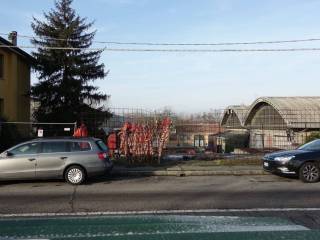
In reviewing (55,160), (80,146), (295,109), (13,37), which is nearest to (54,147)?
(55,160)

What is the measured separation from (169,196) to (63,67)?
2562 centimetres

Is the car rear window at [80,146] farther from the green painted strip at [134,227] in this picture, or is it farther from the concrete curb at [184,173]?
the green painted strip at [134,227]

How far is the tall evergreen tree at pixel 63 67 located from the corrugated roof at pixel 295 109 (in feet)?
48.3

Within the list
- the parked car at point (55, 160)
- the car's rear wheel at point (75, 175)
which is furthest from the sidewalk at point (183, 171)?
the car's rear wheel at point (75, 175)

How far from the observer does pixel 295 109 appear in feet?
169

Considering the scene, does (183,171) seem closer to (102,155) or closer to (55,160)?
(102,155)

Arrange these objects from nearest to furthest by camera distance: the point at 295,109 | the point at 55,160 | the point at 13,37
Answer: the point at 55,160 → the point at 13,37 → the point at 295,109

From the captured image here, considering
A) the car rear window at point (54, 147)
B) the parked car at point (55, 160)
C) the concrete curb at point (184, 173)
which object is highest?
the car rear window at point (54, 147)

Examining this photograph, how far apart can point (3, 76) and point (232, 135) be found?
25370 millimetres

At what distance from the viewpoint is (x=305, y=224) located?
342 inches

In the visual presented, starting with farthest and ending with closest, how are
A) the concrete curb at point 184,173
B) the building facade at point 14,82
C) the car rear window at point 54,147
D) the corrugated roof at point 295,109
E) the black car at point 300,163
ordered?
the corrugated roof at point 295,109, the building facade at point 14,82, the concrete curb at point 184,173, the black car at point 300,163, the car rear window at point 54,147

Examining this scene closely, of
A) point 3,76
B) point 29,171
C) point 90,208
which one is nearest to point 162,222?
point 90,208

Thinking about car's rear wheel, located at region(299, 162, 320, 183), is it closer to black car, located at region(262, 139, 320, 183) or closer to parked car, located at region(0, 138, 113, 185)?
black car, located at region(262, 139, 320, 183)

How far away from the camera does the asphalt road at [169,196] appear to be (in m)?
10.8
